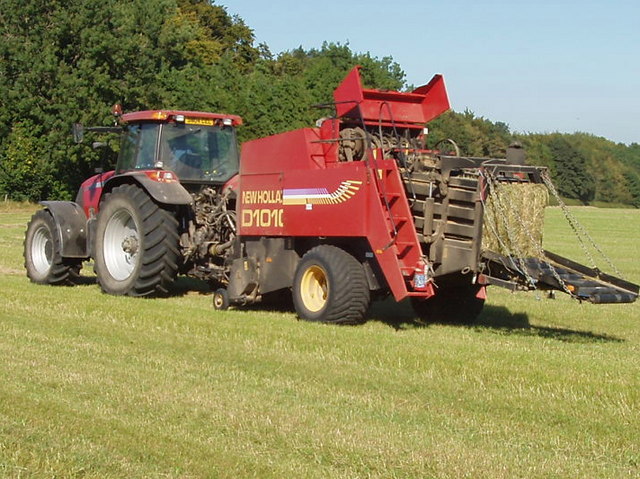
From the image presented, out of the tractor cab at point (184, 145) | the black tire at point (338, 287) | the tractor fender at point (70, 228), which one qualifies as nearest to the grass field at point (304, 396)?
the black tire at point (338, 287)

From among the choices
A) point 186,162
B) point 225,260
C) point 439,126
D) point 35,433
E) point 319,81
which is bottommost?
point 35,433

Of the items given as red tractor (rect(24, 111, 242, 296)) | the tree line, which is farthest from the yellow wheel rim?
the tree line

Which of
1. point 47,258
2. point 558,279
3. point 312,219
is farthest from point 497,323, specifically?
point 47,258

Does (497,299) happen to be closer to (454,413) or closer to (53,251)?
(53,251)

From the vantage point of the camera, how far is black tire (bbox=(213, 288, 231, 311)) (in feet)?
40.5

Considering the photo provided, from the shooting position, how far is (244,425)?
623 centimetres

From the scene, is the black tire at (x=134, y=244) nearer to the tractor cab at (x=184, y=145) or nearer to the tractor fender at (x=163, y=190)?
the tractor fender at (x=163, y=190)

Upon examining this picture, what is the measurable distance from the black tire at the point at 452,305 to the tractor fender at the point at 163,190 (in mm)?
3258

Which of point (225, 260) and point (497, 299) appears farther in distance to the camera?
point (497, 299)

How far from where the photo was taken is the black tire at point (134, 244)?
13.0 metres

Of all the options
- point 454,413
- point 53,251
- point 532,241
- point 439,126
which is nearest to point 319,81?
point 439,126

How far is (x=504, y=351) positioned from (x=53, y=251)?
804 cm

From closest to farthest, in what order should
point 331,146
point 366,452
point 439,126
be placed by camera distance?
point 366,452 → point 331,146 → point 439,126

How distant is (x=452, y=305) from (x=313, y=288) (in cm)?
177
